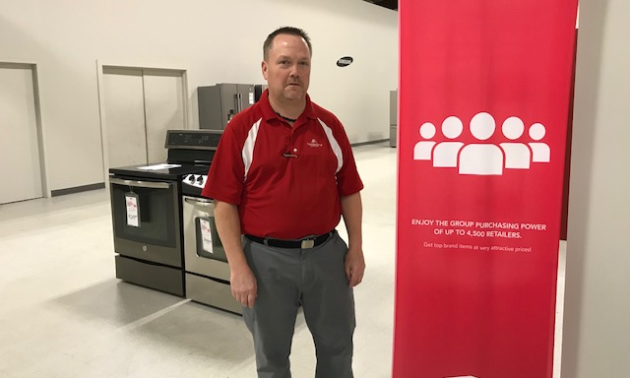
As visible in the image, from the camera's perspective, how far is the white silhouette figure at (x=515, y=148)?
170cm

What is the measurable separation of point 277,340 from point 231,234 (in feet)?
1.42

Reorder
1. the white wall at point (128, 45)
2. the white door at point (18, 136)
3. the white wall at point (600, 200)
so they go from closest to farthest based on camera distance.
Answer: the white wall at point (600, 200) → the white door at point (18, 136) → the white wall at point (128, 45)

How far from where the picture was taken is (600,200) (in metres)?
1.67

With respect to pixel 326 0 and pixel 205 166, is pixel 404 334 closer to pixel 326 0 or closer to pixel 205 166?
pixel 205 166

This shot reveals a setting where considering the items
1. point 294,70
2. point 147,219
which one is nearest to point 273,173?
point 294,70

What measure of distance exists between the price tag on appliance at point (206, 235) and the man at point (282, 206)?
155 centimetres

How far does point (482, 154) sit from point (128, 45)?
8141 millimetres

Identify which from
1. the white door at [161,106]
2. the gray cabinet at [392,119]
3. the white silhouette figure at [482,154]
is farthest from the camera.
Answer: the gray cabinet at [392,119]

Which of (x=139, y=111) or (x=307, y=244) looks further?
(x=139, y=111)

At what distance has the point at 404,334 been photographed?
75.7 inches

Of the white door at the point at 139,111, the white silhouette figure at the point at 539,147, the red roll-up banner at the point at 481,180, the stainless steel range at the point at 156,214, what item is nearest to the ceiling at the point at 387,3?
the white door at the point at 139,111

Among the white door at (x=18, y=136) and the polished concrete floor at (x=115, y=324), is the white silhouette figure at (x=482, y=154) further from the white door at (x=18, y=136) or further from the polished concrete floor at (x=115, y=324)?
the white door at (x=18, y=136)

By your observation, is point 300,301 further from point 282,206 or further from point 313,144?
point 313,144

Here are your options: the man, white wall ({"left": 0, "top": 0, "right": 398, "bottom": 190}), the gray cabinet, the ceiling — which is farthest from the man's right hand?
the ceiling
